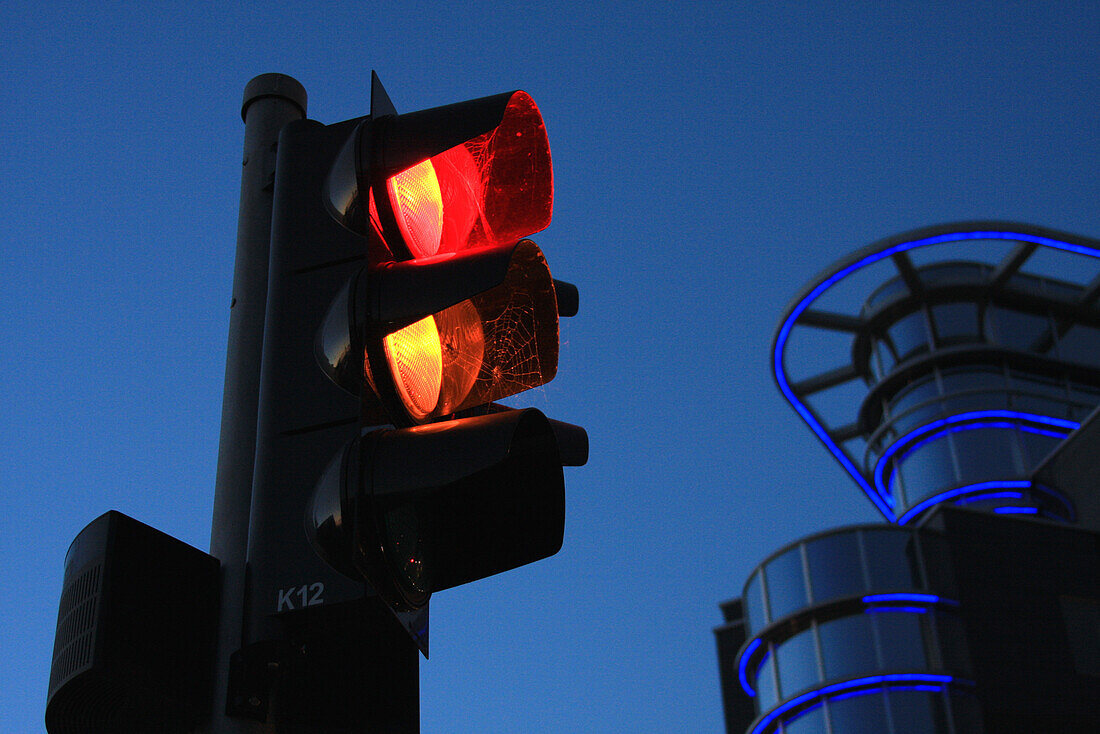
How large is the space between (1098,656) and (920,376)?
10536 mm

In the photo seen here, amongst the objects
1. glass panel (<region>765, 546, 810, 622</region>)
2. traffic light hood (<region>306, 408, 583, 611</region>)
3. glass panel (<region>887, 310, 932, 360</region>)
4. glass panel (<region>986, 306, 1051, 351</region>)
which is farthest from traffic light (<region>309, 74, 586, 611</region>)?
glass panel (<region>986, 306, 1051, 351</region>)

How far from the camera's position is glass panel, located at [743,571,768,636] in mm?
19578

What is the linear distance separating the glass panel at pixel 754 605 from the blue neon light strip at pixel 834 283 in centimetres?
765

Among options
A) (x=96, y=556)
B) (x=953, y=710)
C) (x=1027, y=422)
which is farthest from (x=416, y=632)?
(x=1027, y=422)

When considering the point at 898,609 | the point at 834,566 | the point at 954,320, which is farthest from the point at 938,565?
the point at 954,320

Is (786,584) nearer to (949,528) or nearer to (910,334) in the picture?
(949,528)

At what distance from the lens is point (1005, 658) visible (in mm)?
18750

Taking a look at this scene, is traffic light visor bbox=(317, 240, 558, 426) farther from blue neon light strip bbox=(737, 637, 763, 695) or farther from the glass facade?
blue neon light strip bbox=(737, 637, 763, 695)

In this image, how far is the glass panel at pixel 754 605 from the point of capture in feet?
64.2

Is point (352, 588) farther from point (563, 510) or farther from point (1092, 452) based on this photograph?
point (1092, 452)

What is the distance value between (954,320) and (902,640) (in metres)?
12.1

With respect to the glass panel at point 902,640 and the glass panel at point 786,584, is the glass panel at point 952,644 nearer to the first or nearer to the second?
the glass panel at point 902,640

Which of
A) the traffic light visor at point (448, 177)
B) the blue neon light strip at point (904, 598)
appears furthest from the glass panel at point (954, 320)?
the traffic light visor at point (448, 177)

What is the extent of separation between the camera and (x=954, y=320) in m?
28.5
